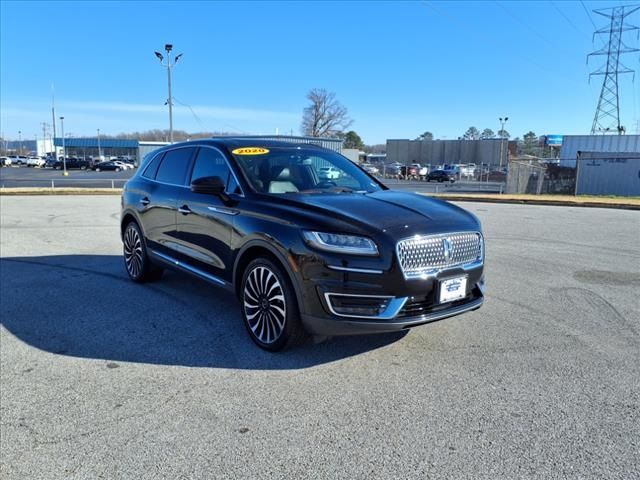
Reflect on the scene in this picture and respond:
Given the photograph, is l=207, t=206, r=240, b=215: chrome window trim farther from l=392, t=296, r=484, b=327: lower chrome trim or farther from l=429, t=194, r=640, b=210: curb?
l=429, t=194, r=640, b=210: curb

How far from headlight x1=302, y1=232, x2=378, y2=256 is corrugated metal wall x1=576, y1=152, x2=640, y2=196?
27.3 meters

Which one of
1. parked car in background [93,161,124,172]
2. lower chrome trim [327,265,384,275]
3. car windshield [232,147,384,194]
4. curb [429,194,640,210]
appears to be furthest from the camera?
parked car in background [93,161,124,172]

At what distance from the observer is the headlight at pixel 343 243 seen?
3555 millimetres

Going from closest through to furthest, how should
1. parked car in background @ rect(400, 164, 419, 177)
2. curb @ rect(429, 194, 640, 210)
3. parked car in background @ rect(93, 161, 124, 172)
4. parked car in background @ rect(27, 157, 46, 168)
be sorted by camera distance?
curb @ rect(429, 194, 640, 210) < parked car in background @ rect(400, 164, 419, 177) < parked car in background @ rect(93, 161, 124, 172) < parked car in background @ rect(27, 157, 46, 168)

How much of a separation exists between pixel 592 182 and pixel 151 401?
3020cm

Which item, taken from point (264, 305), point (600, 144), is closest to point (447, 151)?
point (600, 144)

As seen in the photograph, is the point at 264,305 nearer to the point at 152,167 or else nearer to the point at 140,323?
the point at 140,323

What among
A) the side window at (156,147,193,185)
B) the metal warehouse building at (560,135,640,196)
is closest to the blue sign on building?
the metal warehouse building at (560,135,640,196)

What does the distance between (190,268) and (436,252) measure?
108 inches

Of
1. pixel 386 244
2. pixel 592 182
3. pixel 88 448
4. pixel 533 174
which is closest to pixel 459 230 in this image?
pixel 386 244

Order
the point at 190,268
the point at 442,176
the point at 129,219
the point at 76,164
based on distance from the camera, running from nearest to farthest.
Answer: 1. the point at 190,268
2. the point at 129,219
3. the point at 442,176
4. the point at 76,164

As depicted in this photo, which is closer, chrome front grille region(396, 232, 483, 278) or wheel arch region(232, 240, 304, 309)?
chrome front grille region(396, 232, 483, 278)

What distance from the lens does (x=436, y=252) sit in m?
3.76

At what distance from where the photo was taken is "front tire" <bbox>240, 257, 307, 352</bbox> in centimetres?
388
